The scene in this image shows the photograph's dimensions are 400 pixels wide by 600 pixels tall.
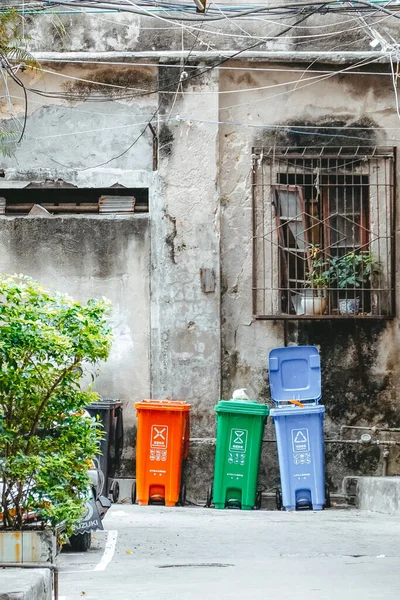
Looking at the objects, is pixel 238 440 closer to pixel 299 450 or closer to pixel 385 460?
pixel 299 450

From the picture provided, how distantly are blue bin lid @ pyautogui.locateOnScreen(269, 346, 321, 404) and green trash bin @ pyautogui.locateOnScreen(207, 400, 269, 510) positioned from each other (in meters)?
0.65

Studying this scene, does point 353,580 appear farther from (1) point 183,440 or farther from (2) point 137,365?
(2) point 137,365

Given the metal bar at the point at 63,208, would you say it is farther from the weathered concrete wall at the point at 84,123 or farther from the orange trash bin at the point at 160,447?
the orange trash bin at the point at 160,447

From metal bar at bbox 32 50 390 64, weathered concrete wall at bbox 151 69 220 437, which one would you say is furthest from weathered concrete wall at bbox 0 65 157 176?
weathered concrete wall at bbox 151 69 220 437

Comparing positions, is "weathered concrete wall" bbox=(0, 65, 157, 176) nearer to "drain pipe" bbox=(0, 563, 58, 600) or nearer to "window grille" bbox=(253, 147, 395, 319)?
"window grille" bbox=(253, 147, 395, 319)

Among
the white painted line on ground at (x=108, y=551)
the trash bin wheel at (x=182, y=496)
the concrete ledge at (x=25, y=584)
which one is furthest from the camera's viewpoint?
the trash bin wheel at (x=182, y=496)

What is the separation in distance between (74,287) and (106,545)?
541 centimetres

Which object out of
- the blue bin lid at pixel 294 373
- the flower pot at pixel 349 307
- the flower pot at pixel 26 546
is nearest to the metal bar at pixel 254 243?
the blue bin lid at pixel 294 373

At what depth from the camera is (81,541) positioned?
9.76 m

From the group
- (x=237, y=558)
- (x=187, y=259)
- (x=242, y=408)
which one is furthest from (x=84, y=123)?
(x=237, y=558)

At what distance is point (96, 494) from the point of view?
10.5 m

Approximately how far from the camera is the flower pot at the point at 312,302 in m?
14.7

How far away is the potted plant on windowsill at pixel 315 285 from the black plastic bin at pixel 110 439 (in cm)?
276

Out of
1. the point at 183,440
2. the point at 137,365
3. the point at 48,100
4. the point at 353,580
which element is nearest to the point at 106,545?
the point at 353,580
